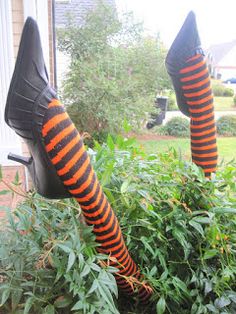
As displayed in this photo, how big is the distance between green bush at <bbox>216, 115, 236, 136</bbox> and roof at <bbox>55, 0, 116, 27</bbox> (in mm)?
3443

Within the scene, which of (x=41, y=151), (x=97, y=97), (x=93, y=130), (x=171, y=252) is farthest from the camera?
(x=93, y=130)

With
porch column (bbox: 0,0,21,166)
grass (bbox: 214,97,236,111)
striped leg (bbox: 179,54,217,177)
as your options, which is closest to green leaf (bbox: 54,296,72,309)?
striped leg (bbox: 179,54,217,177)

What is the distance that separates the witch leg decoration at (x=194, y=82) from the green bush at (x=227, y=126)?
21.4 feet

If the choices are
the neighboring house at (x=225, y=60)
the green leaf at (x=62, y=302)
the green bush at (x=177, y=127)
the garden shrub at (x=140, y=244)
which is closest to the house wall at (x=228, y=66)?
the neighboring house at (x=225, y=60)

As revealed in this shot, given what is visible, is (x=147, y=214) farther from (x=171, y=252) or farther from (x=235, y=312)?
(x=235, y=312)

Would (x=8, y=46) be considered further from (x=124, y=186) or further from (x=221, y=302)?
(x=221, y=302)

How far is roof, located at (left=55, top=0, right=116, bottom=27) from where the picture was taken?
20.2 feet

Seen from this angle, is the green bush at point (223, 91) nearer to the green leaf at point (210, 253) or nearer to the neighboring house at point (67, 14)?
the neighboring house at point (67, 14)

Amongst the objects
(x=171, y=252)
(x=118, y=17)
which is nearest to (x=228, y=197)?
(x=171, y=252)

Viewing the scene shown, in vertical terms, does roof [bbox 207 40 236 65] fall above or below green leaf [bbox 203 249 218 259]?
below

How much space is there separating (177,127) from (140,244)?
250 inches

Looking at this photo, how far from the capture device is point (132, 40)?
6309 millimetres

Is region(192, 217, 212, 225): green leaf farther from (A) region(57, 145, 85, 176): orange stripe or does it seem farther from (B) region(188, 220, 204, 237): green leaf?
(A) region(57, 145, 85, 176): orange stripe

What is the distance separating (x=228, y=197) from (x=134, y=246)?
36 cm
